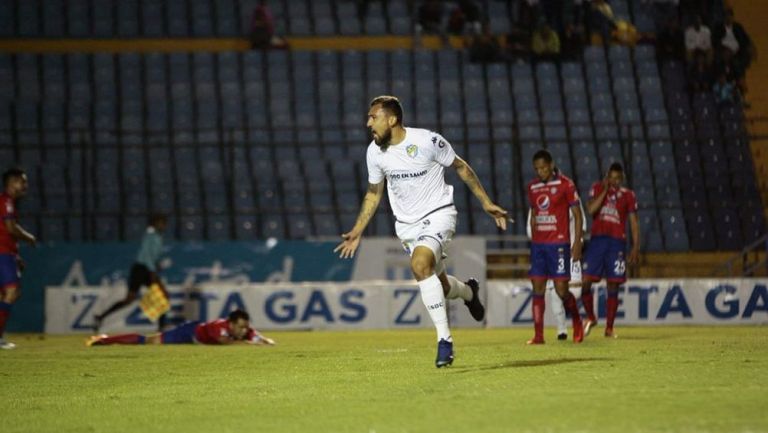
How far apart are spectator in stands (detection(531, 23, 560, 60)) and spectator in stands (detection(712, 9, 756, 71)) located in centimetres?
332

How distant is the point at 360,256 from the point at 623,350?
10426mm

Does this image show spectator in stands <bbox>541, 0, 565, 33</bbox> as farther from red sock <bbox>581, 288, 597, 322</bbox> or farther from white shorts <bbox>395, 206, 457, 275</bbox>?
white shorts <bbox>395, 206, 457, 275</bbox>

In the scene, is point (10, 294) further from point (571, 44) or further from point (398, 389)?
point (571, 44)

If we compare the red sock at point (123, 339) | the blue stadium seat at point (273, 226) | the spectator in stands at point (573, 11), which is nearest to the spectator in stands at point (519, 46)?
the spectator in stands at point (573, 11)

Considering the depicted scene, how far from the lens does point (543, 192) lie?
53.2ft

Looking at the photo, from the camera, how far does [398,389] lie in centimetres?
1007

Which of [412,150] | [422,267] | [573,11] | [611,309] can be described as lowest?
[611,309]

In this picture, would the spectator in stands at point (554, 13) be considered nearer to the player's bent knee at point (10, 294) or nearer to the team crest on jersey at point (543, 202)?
Result: the team crest on jersey at point (543, 202)

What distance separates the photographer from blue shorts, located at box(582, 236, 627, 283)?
18.0 meters

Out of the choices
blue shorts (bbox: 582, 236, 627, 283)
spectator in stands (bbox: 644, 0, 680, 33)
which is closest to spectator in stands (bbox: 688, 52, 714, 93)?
spectator in stands (bbox: 644, 0, 680, 33)

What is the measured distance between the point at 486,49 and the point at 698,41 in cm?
440

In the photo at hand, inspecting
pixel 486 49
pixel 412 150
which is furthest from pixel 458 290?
pixel 486 49

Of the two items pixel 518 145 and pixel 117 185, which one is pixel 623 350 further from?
pixel 117 185

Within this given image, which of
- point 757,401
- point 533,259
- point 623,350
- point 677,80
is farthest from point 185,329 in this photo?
point 677,80
